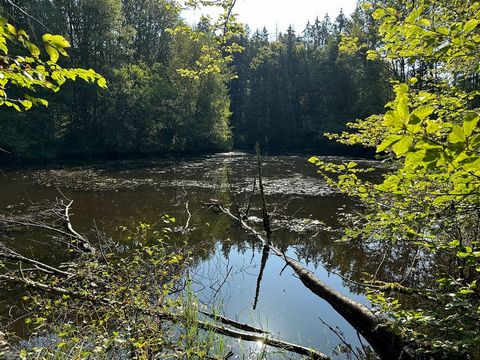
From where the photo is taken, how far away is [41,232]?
375 inches

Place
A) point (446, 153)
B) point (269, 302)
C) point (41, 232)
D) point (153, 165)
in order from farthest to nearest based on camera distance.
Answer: point (153, 165) < point (41, 232) < point (269, 302) < point (446, 153)

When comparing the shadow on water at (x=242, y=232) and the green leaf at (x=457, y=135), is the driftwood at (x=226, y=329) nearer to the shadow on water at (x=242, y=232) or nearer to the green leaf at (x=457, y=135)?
the shadow on water at (x=242, y=232)

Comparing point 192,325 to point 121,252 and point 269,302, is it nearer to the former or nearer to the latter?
point 269,302

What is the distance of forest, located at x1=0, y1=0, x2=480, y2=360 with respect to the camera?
2.68 metres

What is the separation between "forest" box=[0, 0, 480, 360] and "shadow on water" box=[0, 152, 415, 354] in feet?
0.19

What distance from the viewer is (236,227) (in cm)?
1059

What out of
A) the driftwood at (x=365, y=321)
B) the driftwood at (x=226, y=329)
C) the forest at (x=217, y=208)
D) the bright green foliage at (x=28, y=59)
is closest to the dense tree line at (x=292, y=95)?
the forest at (x=217, y=208)

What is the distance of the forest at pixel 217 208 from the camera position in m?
2.68

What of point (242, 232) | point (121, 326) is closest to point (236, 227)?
point (242, 232)

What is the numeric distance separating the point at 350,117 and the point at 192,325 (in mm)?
43083

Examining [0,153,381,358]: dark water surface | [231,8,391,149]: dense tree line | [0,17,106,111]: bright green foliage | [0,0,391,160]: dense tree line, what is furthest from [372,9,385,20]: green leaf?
[231,8,391,149]: dense tree line

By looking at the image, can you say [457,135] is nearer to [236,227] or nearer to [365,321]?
[365,321]

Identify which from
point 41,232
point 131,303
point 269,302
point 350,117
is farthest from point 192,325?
point 350,117

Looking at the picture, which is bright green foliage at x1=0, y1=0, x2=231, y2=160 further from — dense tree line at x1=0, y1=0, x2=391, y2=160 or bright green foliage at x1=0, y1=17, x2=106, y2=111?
bright green foliage at x1=0, y1=17, x2=106, y2=111
